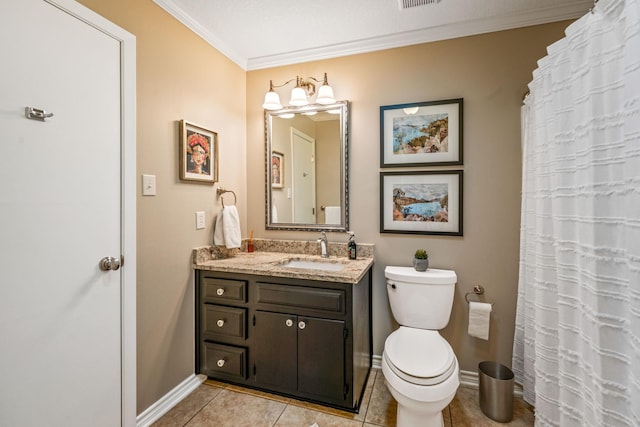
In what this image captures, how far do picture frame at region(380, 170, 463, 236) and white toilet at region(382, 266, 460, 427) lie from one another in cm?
31

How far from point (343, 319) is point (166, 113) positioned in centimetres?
161

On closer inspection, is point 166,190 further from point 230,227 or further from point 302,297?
point 302,297

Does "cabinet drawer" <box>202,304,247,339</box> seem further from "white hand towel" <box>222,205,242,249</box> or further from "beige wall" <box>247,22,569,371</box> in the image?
"beige wall" <box>247,22,569,371</box>

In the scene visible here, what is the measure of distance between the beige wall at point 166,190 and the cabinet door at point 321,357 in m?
0.80

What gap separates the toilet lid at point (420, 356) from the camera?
142cm

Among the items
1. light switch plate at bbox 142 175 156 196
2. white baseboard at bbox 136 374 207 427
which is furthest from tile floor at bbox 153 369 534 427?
light switch plate at bbox 142 175 156 196

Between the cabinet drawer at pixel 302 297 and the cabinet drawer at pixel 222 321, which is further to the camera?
the cabinet drawer at pixel 222 321

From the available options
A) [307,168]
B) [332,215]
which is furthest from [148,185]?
[332,215]

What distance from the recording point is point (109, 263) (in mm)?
1452

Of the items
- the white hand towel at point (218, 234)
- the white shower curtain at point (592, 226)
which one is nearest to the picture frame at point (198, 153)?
the white hand towel at point (218, 234)

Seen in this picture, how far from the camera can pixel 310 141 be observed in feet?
7.87

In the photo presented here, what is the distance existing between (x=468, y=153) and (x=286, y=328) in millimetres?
1681

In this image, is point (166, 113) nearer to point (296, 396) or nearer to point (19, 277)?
point (19, 277)

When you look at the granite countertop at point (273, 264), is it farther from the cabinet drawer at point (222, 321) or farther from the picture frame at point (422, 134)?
the picture frame at point (422, 134)
